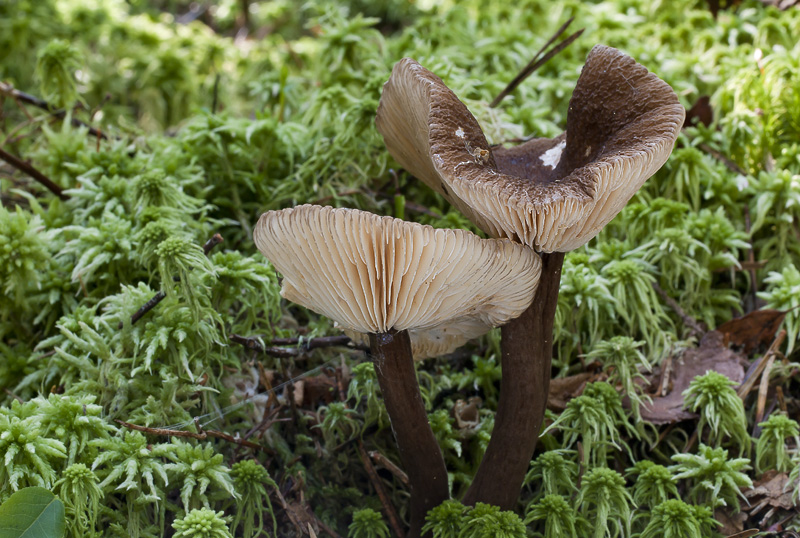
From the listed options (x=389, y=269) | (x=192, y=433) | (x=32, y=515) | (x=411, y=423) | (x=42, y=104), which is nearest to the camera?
(x=389, y=269)

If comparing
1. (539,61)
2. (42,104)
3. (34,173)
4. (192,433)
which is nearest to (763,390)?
(539,61)

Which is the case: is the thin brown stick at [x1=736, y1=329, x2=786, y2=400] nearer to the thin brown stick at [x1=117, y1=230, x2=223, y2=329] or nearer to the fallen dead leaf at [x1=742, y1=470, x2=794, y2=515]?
the fallen dead leaf at [x1=742, y1=470, x2=794, y2=515]

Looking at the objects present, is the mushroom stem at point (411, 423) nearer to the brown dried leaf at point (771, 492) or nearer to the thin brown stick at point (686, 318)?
the brown dried leaf at point (771, 492)

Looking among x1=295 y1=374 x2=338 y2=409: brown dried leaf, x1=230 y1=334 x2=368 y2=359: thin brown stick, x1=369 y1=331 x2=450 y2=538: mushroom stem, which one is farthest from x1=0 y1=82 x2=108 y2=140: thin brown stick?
x1=369 y1=331 x2=450 y2=538: mushroom stem

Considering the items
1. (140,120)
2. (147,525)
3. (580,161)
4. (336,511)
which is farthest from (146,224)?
(140,120)

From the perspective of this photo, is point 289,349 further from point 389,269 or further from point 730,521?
point 730,521

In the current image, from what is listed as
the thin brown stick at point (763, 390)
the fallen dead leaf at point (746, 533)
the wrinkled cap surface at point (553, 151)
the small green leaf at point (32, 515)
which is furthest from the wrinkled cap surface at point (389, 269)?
the thin brown stick at point (763, 390)

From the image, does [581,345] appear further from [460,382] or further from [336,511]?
[336,511]
